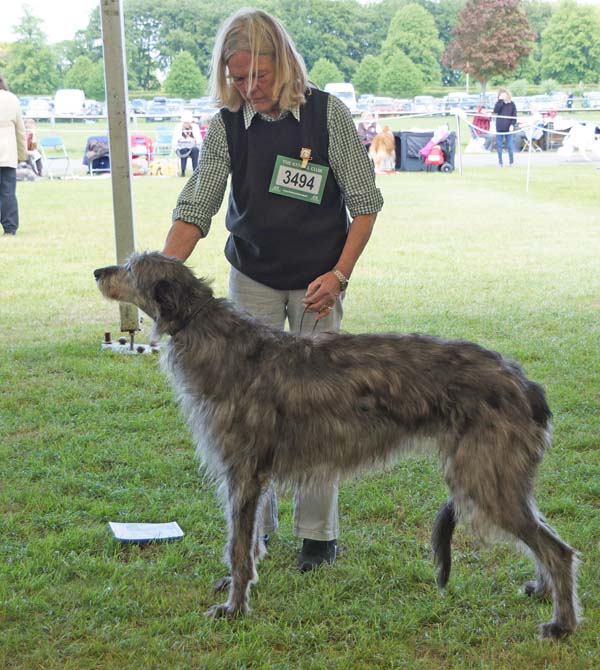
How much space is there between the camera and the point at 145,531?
13.6 ft

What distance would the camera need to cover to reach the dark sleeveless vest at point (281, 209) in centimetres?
376

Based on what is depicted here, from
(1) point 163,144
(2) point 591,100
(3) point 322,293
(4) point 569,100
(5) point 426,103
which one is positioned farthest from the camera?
(5) point 426,103

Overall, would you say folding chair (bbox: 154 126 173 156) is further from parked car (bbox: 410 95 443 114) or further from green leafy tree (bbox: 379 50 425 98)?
green leafy tree (bbox: 379 50 425 98)

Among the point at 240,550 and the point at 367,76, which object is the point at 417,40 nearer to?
the point at 367,76

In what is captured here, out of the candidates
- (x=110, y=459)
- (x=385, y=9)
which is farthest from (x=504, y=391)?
(x=385, y=9)

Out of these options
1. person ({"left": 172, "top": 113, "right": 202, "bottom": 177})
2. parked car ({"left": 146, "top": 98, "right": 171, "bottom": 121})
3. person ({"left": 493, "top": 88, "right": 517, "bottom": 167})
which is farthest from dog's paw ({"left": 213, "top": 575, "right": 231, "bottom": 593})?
parked car ({"left": 146, "top": 98, "right": 171, "bottom": 121})

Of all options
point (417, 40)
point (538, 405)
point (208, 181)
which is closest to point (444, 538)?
point (538, 405)

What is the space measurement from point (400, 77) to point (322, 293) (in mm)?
53980

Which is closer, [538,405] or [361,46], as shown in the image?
[538,405]

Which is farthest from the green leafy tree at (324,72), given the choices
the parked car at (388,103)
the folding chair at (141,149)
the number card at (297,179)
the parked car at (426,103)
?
the number card at (297,179)

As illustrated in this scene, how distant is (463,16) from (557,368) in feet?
163

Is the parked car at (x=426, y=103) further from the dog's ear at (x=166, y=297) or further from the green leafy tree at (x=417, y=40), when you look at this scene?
the dog's ear at (x=166, y=297)

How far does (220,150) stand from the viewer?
384 cm

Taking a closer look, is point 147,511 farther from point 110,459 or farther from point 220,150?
point 220,150
